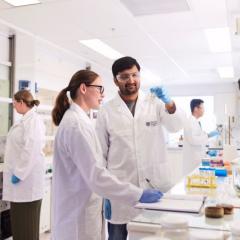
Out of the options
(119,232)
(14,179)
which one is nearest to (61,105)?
(119,232)

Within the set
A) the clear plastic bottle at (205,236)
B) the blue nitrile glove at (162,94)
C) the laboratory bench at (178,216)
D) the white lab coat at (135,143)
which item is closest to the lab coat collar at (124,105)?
the white lab coat at (135,143)

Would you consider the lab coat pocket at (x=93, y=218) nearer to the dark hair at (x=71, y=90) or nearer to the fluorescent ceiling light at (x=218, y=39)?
the dark hair at (x=71, y=90)

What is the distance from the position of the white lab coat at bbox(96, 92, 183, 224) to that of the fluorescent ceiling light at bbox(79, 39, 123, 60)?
95.4 inches

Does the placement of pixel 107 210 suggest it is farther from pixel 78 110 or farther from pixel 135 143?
pixel 78 110

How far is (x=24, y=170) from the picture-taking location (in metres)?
2.81

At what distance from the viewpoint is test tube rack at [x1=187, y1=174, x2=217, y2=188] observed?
1.67m

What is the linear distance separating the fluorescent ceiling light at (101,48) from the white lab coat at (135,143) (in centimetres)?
242

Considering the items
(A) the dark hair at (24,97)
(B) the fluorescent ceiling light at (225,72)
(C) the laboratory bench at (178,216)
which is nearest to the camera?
(C) the laboratory bench at (178,216)

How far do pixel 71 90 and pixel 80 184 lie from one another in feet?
1.56

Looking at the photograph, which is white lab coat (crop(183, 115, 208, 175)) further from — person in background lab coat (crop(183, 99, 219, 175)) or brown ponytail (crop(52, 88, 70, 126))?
brown ponytail (crop(52, 88, 70, 126))

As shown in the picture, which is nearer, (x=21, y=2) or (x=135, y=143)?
(x=135, y=143)

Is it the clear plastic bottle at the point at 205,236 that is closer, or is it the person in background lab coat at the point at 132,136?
the clear plastic bottle at the point at 205,236

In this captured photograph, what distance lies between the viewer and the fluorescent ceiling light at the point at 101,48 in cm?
424

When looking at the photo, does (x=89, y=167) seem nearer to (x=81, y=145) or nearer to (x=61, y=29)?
(x=81, y=145)
